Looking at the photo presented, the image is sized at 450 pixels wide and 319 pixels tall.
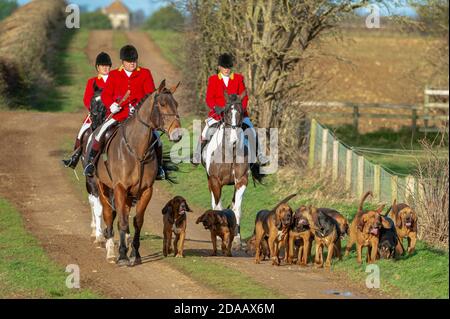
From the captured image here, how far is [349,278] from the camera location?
44.6 feet

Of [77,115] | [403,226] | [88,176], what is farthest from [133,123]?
[77,115]

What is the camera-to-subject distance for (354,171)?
2089 centimetres

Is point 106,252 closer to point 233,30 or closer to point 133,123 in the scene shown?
point 133,123

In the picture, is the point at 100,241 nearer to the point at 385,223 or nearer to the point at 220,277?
the point at 220,277

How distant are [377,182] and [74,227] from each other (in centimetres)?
558

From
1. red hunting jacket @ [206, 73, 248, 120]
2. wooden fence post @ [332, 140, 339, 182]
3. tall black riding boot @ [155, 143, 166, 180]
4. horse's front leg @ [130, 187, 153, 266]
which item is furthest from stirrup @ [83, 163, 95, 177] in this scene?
wooden fence post @ [332, 140, 339, 182]

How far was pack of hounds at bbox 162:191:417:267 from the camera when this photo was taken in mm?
14078

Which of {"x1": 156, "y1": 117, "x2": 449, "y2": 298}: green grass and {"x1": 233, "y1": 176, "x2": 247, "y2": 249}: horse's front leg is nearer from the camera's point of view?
{"x1": 156, "y1": 117, "x2": 449, "y2": 298}: green grass

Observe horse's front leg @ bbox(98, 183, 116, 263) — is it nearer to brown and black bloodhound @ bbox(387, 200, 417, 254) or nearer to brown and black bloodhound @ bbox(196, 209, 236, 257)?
brown and black bloodhound @ bbox(196, 209, 236, 257)

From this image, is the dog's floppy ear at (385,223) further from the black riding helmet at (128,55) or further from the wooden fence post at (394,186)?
the black riding helmet at (128,55)

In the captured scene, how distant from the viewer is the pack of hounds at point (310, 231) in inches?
554

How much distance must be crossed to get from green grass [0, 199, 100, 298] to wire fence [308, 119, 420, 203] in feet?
19.2

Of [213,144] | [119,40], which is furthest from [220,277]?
[119,40]

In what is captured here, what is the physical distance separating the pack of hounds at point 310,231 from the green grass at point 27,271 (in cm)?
194
